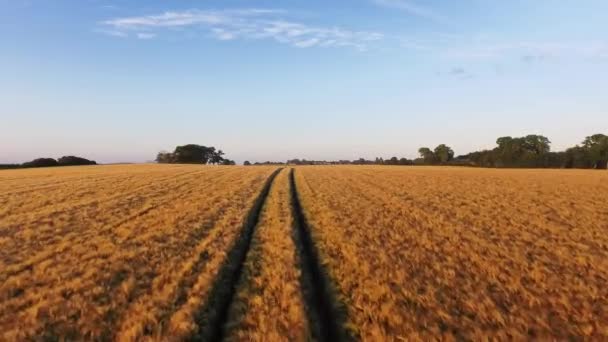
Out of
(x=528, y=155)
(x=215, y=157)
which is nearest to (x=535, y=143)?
(x=528, y=155)

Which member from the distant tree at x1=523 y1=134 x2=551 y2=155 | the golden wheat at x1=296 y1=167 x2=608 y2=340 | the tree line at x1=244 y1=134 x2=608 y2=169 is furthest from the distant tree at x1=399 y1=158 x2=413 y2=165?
the golden wheat at x1=296 y1=167 x2=608 y2=340

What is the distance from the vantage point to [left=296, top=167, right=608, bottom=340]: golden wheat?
6680 mm

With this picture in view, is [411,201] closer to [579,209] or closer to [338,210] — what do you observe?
[338,210]

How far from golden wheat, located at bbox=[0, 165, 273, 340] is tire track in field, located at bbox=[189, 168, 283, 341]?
204mm

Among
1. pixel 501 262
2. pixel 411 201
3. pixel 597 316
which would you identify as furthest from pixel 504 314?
pixel 411 201

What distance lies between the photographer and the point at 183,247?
1169 centimetres

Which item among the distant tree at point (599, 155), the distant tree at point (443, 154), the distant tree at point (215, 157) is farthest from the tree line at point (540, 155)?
the distant tree at point (215, 157)

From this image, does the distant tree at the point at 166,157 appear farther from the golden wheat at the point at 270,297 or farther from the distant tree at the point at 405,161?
the golden wheat at the point at 270,297

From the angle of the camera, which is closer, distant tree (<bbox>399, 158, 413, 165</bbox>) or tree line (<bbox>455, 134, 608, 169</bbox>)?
tree line (<bbox>455, 134, 608, 169</bbox>)

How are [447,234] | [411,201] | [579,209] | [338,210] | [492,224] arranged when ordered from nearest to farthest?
[447,234]
[492,224]
[338,210]
[579,209]
[411,201]

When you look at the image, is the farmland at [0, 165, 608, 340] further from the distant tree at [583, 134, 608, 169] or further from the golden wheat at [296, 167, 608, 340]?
the distant tree at [583, 134, 608, 169]

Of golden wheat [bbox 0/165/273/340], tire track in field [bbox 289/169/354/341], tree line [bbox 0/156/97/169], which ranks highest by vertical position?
tree line [bbox 0/156/97/169]

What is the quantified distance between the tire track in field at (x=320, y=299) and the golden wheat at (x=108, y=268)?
7.32 ft

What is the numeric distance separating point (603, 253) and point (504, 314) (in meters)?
7.32
